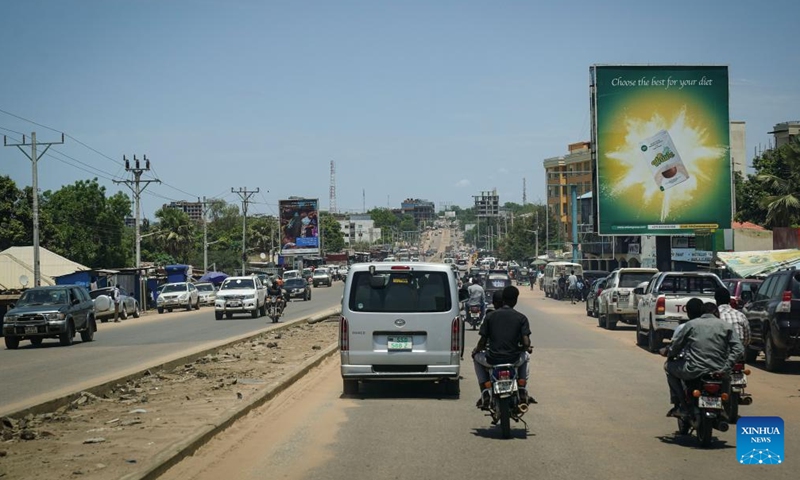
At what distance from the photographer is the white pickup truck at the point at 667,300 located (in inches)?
904

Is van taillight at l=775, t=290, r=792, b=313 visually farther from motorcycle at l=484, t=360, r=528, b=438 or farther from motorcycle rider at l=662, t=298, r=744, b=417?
motorcycle at l=484, t=360, r=528, b=438

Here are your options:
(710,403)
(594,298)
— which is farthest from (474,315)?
(710,403)

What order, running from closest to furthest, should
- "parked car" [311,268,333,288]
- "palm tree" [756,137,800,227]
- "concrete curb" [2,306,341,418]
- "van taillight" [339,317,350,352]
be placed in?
"concrete curb" [2,306,341,418]
"van taillight" [339,317,350,352]
"palm tree" [756,137,800,227]
"parked car" [311,268,333,288]

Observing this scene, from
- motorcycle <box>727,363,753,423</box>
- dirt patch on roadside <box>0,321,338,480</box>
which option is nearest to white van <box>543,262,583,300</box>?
dirt patch on roadside <box>0,321,338,480</box>

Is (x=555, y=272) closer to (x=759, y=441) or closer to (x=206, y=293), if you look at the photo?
(x=206, y=293)

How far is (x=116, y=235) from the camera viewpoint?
85438 mm

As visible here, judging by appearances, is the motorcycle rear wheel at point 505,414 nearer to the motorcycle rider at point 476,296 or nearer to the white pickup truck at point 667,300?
the white pickup truck at point 667,300

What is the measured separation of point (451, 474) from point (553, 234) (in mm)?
125902

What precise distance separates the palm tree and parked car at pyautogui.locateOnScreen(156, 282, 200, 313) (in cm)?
3314

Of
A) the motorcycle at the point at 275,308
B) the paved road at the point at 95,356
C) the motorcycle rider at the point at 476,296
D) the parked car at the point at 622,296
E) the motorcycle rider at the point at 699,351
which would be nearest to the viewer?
the motorcycle rider at the point at 699,351

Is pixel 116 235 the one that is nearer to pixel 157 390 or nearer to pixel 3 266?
pixel 3 266

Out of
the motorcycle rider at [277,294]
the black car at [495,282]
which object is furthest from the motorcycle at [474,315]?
the black car at [495,282]

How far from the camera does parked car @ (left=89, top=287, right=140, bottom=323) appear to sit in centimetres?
4552

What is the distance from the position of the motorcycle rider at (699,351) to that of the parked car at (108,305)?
121ft
